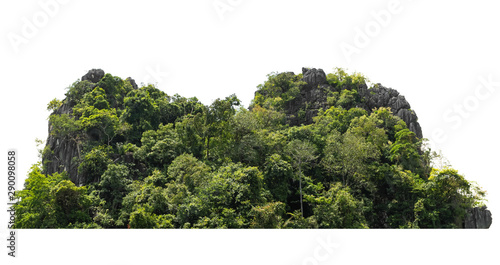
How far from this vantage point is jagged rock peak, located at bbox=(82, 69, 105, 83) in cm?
2302

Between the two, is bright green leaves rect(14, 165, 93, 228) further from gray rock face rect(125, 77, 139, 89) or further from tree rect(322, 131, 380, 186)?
gray rock face rect(125, 77, 139, 89)

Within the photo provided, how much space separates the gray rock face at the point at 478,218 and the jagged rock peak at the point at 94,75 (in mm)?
23552

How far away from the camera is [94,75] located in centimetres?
2323


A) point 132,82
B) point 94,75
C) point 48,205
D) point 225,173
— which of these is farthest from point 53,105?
point 225,173

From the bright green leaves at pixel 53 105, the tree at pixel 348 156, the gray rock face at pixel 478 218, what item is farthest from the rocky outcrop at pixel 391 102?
the bright green leaves at pixel 53 105

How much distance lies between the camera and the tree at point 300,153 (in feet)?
53.0

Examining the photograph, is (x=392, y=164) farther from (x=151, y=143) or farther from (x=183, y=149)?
(x=151, y=143)

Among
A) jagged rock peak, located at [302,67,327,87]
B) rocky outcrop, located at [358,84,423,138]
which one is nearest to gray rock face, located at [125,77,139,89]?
jagged rock peak, located at [302,67,327,87]

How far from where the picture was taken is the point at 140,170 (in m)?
19.0

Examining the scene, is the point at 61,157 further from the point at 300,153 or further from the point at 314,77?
the point at 314,77

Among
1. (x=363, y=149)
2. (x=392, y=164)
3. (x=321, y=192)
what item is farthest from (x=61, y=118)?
(x=392, y=164)

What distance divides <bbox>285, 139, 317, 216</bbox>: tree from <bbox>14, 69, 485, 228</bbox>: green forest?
0.06 meters

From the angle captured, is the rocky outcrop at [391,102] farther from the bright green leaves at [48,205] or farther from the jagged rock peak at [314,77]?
the bright green leaves at [48,205]

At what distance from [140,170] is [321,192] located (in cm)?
1020
